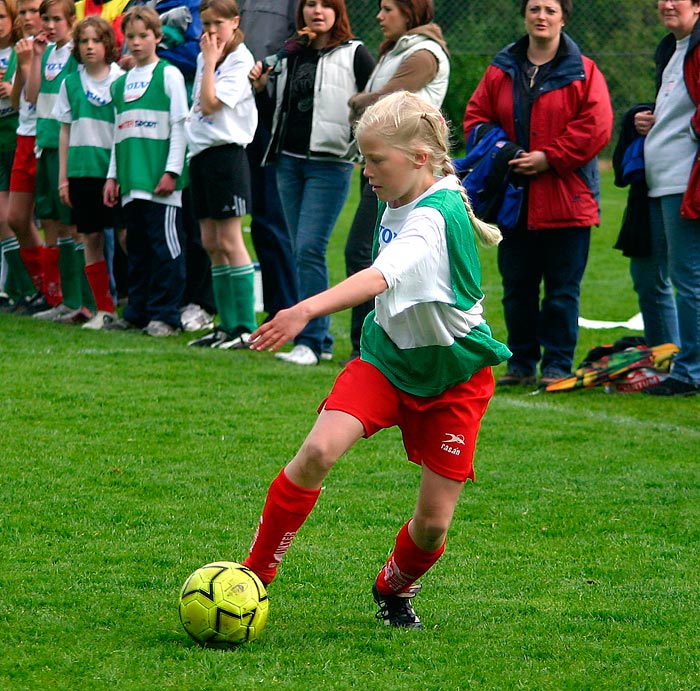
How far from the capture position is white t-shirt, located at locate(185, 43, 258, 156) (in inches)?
328

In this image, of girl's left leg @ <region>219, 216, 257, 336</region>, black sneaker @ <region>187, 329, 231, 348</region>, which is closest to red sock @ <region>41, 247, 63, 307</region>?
black sneaker @ <region>187, 329, 231, 348</region>

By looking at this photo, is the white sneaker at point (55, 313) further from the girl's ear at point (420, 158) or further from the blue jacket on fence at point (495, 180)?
the girl's ear at point (420, 158)

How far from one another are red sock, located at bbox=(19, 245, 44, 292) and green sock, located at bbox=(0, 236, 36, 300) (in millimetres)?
54

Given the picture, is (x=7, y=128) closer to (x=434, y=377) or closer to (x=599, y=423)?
(x=599, y=423)

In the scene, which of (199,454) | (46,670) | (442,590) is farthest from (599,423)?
(46,670)

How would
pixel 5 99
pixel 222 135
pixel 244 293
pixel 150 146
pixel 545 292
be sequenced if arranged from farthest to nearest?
pixel 5 99 < pixel 150 146 < pixel 244 293 < pixel 222 135 < pixel 545 292

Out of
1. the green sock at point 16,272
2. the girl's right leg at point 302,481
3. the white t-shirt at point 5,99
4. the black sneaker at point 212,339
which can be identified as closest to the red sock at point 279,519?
the girl's right leg at point 302,481

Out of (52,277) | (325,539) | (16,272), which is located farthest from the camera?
(16,272)

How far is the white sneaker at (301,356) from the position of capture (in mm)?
8359

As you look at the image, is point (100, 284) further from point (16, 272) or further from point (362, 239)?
point (362, 239)

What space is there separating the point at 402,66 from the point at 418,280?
431cm

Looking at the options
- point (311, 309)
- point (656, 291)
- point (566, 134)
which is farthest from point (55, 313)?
point (311, 309)

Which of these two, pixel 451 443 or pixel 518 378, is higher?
pixel 451 443

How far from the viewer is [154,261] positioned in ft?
30.2
